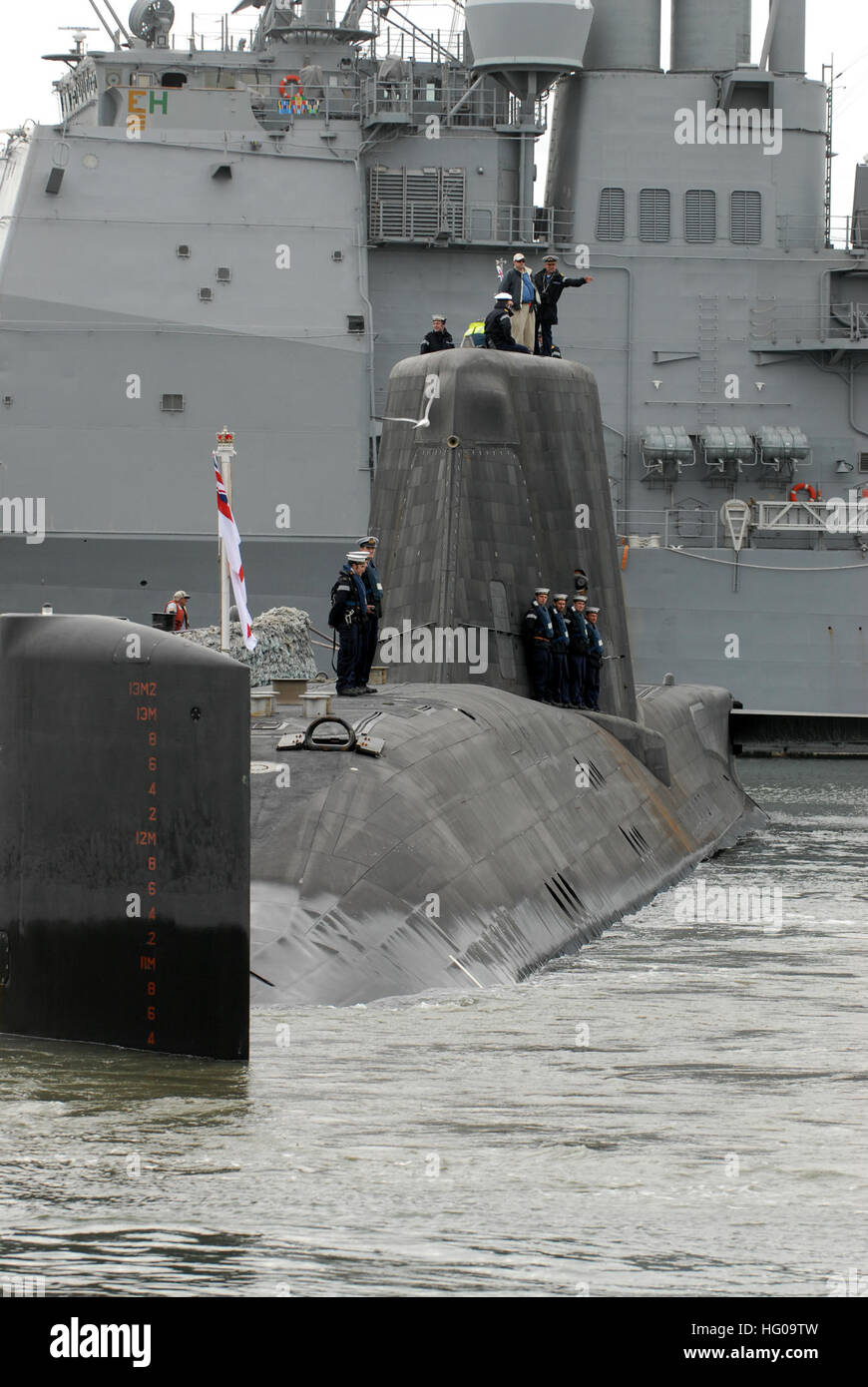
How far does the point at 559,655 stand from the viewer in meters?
18.1

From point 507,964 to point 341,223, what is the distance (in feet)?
84.9

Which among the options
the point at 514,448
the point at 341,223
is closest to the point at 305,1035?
the point at 514,448

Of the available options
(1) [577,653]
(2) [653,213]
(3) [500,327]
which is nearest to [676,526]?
(2) [653,213]

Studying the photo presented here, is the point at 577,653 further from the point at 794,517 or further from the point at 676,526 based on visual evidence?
the point at 794,517

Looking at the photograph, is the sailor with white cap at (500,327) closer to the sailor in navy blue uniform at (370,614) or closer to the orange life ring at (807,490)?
the sailor in navy blue uniform at (370,614)

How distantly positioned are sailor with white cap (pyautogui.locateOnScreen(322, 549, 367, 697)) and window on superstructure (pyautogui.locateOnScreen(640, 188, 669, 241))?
77.9ft

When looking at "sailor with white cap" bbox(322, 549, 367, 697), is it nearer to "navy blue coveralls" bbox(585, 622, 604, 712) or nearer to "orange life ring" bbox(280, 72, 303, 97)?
"navy blue coveralls" bbox(585, 622, 604, 712)

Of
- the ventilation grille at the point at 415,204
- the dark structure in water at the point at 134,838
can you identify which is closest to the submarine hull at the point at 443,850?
the dark structure in water at the point at 134,838

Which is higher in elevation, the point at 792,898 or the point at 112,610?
the point at 112,610

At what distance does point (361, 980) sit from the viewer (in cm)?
1031

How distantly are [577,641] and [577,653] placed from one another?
347 mm

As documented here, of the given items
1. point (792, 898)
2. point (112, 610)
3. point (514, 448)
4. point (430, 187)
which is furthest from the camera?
point (430, 187)

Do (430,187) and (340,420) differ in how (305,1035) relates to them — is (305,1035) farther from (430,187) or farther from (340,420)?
(430,187)

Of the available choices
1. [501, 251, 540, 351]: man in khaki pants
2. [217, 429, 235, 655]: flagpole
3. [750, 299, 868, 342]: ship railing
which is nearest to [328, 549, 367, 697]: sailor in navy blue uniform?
[217, 429, 235, 655]: flagpole
